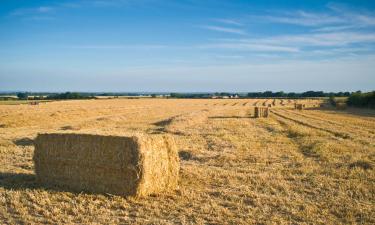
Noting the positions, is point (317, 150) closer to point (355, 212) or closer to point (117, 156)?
point (355, 212)

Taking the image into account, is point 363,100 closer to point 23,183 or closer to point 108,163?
point 108,163

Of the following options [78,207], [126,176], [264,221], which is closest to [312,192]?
[264,221]

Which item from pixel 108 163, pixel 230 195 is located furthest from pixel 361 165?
pixel 108 163

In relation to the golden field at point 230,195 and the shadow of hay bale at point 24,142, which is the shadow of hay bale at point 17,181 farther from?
the shadow of hay bale at point 24,142

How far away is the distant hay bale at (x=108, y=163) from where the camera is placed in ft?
30.5

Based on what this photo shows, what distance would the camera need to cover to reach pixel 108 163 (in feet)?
31.2

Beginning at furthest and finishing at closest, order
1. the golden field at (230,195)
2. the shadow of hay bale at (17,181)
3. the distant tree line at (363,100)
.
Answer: the distant tree line at (363,100), the shadow of hay bale at (17,181), the golden field at (230,195)

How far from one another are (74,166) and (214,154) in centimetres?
600

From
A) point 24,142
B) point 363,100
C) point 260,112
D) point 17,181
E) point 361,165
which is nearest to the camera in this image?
point 17,181

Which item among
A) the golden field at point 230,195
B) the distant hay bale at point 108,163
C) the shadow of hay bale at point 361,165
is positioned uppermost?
the distant hay bale at point 108,163

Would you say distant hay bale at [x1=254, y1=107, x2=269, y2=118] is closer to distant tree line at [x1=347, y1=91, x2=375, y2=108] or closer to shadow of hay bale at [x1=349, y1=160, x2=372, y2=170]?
shadow of hay bale at [x1=349, y1=160, x2=372, y2=170]

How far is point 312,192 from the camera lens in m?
9.74

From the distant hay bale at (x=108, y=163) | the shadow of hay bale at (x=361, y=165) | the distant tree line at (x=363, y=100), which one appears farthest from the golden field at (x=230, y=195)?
the distant tree line at (x=363, y=100)

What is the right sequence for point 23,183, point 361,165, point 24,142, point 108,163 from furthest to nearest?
Result: point 24,142
point 361,165
point 23,183
point 108,163
